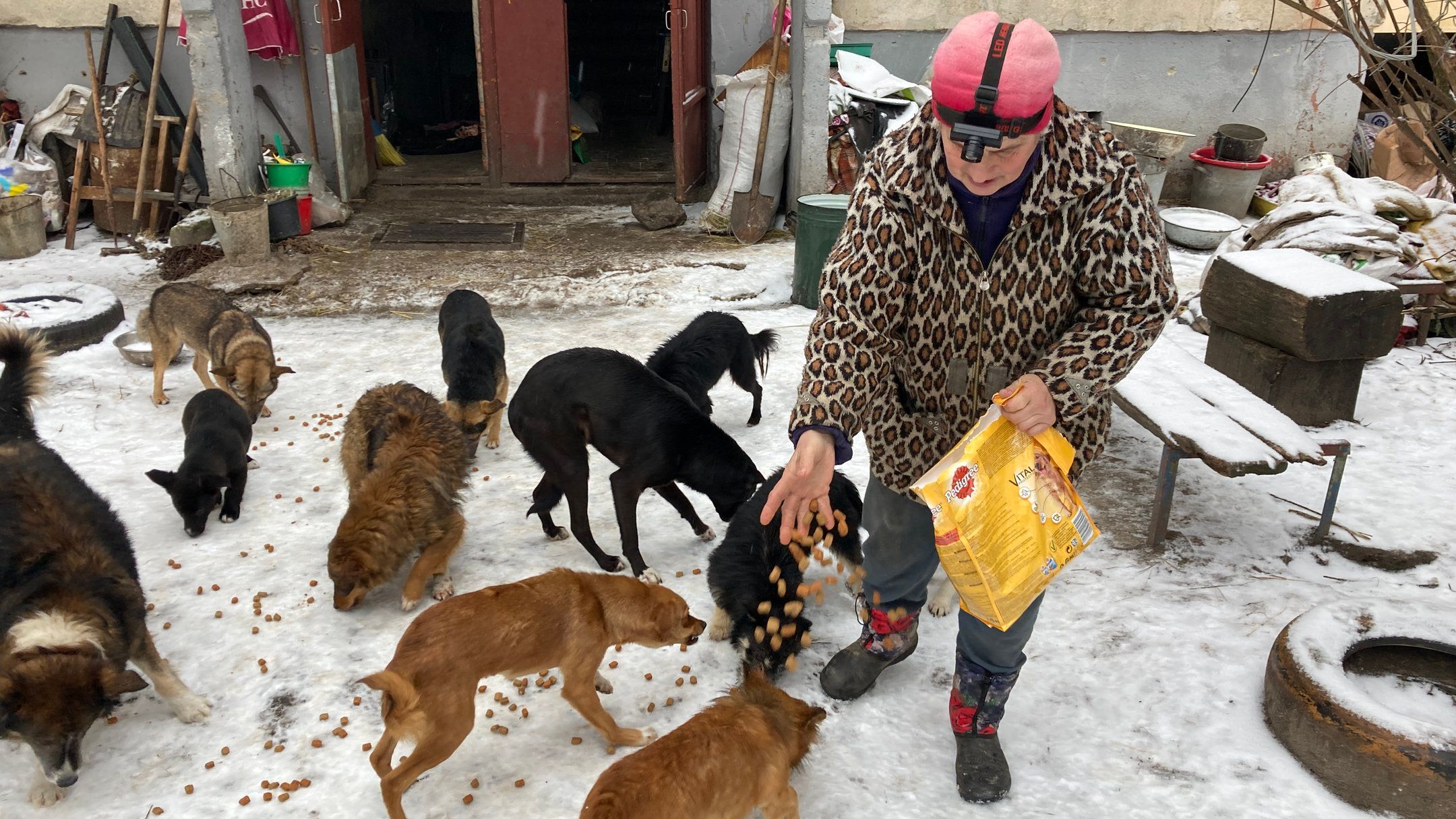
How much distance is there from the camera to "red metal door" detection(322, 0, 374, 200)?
411 inches

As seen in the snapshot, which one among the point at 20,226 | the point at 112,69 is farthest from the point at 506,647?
the point at 112,69

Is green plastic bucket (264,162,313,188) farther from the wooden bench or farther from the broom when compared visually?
the wooden bench

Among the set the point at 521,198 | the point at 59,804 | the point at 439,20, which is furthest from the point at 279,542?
the point at 439,20

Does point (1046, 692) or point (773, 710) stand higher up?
point (773, 710)

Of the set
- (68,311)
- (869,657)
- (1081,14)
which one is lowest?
(869,657)

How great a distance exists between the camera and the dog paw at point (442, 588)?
4.44 meters

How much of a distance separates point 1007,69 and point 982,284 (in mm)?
642

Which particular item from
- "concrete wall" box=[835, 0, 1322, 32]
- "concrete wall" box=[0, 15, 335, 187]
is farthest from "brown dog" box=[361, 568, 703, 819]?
"concrete wall" box=[835, 0, 1322, 32]

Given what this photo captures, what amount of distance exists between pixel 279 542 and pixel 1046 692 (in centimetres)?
369

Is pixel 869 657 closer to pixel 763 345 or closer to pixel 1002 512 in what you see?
pixel 1002 512

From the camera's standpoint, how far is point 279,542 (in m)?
4.85

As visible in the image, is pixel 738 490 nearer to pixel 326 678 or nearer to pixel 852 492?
pixel 852 492

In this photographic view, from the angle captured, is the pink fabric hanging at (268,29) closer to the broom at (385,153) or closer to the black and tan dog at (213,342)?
the broom at (385,153)

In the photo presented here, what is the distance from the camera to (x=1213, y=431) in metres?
4.64
